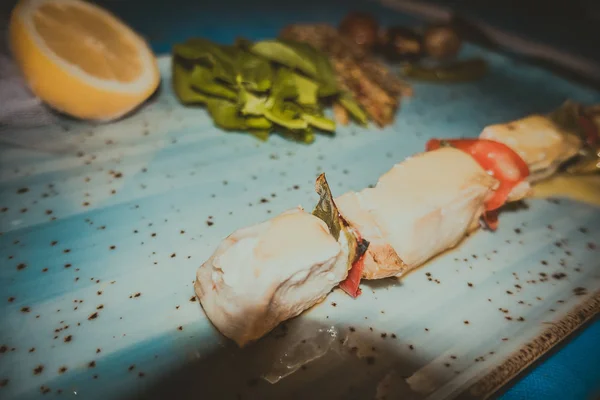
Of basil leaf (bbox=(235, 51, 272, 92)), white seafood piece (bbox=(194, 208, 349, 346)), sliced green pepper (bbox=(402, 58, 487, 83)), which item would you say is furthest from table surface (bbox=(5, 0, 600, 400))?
sliced green pepper (bbox=(402, 58, 487, 83))

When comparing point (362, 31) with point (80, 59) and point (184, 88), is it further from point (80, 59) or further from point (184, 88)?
point (80, 59)

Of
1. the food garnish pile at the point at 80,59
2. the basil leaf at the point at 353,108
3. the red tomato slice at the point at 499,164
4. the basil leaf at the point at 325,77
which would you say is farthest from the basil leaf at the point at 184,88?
the red tomato slice at the point at 499,164

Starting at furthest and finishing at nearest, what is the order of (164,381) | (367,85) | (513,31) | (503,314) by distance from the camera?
1. (513,31)
2. (367,85)
3. (503,314)
4. (164,381)

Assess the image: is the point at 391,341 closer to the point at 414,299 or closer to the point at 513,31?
the point at 414,299

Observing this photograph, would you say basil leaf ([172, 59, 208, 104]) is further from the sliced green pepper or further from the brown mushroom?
the sliced green pepper

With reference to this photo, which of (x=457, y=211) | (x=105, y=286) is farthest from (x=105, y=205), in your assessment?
(x=457, y=211)

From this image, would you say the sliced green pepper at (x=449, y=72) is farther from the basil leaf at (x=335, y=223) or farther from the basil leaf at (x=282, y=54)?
the basil leaf at (x=335, y=223)
